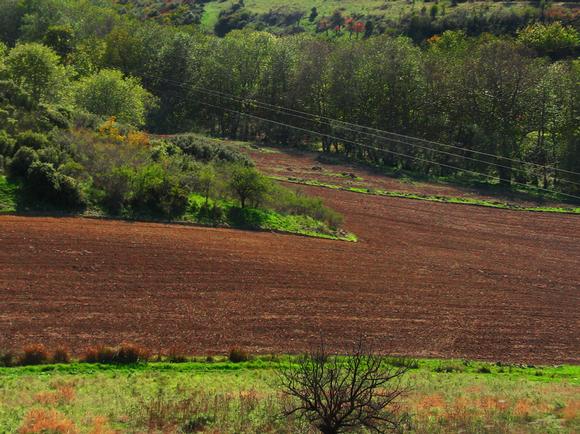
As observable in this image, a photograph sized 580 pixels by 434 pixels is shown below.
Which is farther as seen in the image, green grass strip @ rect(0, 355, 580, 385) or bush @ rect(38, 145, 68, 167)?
bush @ rect(38, 145, 68, 167)

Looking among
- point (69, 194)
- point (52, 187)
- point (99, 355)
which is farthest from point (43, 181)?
point (99, 355)

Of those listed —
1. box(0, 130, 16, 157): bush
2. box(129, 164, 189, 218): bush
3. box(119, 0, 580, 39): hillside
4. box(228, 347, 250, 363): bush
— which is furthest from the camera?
box(119, 0, 580, 39): hillside

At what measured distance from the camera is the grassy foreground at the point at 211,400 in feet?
49.5

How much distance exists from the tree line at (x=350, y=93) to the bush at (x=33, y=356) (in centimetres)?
3884

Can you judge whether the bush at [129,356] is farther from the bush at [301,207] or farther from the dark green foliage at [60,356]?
the bush at [301,207]

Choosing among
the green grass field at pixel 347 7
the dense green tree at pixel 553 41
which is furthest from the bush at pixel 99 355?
the green grass field at pixel 347 7

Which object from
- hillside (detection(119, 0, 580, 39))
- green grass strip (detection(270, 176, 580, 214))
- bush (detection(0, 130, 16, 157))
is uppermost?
hillside (detection(119, 0, 580, 39))

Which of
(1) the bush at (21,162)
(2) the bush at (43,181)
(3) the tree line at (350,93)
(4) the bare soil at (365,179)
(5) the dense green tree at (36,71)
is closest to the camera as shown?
(2) the bush at (43,181)

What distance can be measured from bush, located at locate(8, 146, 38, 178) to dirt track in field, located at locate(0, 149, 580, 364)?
3186 millimetres

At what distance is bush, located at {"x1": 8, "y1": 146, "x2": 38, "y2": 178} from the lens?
31719mm

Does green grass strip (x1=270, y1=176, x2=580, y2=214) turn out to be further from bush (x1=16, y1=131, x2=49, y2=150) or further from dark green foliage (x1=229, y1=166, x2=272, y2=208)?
bush (x1=16, y1=131, x2=49, y2=150)

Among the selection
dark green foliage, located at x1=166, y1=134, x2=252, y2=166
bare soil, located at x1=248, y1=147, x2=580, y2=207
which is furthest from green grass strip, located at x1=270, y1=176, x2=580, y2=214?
dark green foliage, located at x1=166, y1=134, x2=252, y2=166

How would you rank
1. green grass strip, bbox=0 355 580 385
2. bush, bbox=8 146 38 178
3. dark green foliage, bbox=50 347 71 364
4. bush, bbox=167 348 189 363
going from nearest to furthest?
green grass strip, bbox=0 355 580 385 < dark green foliage, bbox=50 347 71 364 < bush, bbox=167 348 189 363 < bush, bbox=8 146 38 178

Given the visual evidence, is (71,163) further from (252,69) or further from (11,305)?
(252,69)
